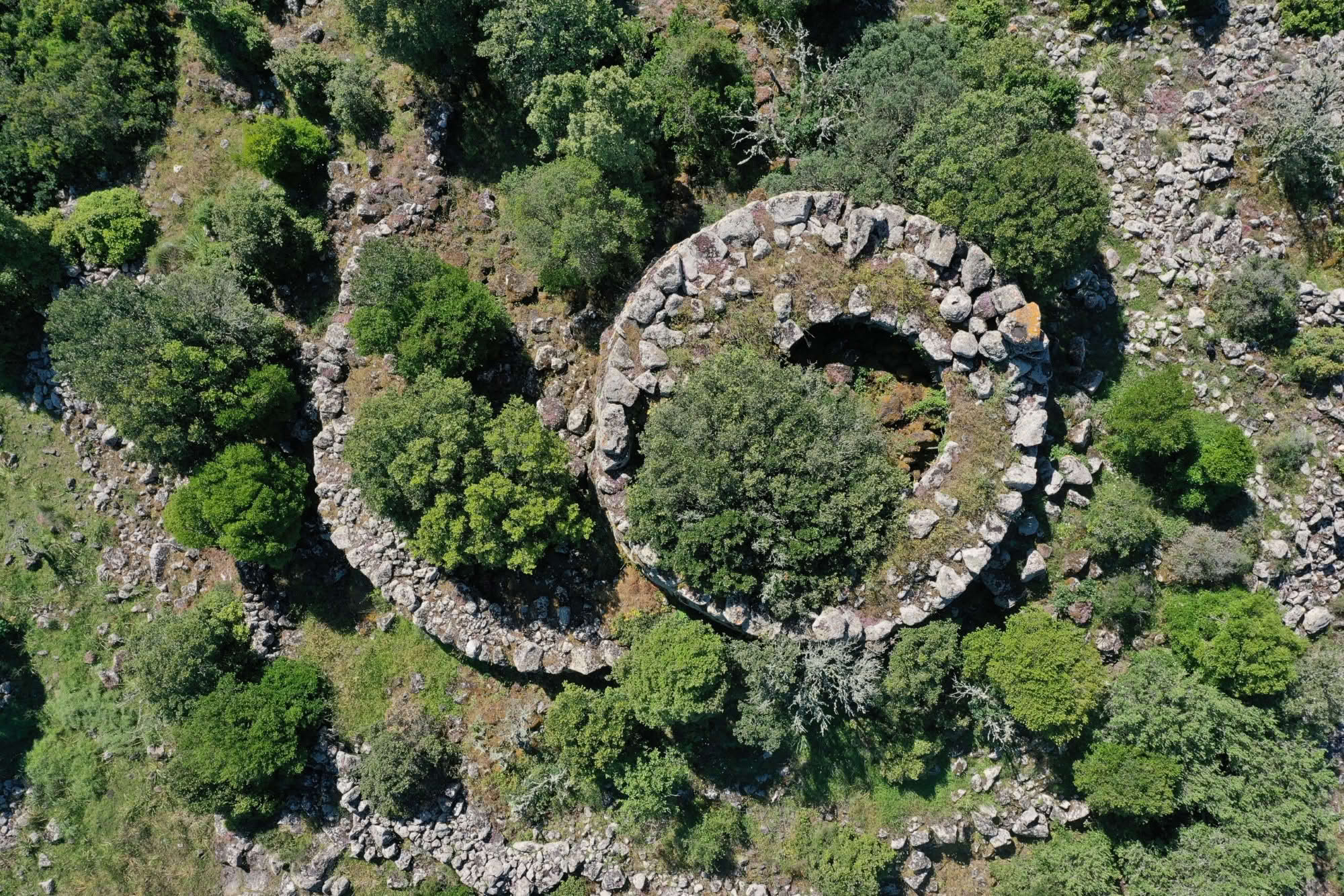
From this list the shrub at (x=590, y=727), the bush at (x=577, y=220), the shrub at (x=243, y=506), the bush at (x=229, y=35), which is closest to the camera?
the bush at (x=577, y=220)

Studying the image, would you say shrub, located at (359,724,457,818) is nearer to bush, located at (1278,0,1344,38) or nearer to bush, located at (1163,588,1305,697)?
bush, located at (1163,588,1305,697)

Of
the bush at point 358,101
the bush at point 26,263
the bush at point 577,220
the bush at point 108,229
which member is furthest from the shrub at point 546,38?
the bush at point 26,263

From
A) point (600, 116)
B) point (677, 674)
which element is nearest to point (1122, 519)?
point (677, 674)

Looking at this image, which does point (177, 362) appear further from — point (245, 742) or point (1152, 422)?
point (1152, 422)

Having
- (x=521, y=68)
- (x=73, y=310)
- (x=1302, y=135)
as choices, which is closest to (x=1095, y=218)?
(x=1302, y=135)

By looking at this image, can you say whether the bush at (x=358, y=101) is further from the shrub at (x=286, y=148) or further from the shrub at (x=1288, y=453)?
the shrub at (x=1288, y=453)

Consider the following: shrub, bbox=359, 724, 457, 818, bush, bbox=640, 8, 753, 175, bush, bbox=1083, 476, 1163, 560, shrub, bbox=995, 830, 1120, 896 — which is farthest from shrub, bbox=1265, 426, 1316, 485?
shrub, bbox=359, 724, 457, 818

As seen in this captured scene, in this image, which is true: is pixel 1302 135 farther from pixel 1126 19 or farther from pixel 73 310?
pixel 73 310
